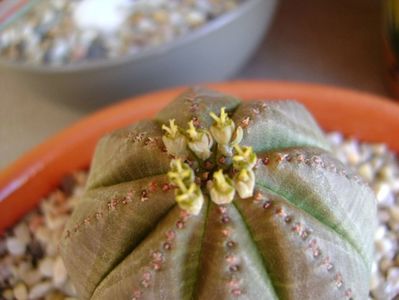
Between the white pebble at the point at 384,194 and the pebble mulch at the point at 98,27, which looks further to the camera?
the pebble mulch at the point at 98,27

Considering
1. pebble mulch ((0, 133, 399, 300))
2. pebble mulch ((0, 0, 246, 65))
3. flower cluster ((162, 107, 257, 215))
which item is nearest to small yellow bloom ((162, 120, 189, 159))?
flower cluster ((162, 107, 257, 215))

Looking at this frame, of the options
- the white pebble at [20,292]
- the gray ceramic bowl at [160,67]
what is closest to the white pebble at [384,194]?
the gray ceramic bowl at [160,67]

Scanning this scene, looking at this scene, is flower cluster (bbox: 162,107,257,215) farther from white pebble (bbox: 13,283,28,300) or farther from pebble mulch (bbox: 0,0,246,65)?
pebble mulch (bbox: 0,0,246,65)

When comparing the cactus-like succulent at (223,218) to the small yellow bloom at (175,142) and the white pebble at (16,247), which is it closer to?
the small yellow bloom at (175,142)

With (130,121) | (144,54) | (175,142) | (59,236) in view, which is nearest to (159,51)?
(144,54)

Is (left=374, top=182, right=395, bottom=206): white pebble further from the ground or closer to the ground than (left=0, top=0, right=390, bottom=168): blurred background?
closer to the ground

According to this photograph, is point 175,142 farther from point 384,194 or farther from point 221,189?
point 384,194

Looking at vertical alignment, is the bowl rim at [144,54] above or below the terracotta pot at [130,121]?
above
